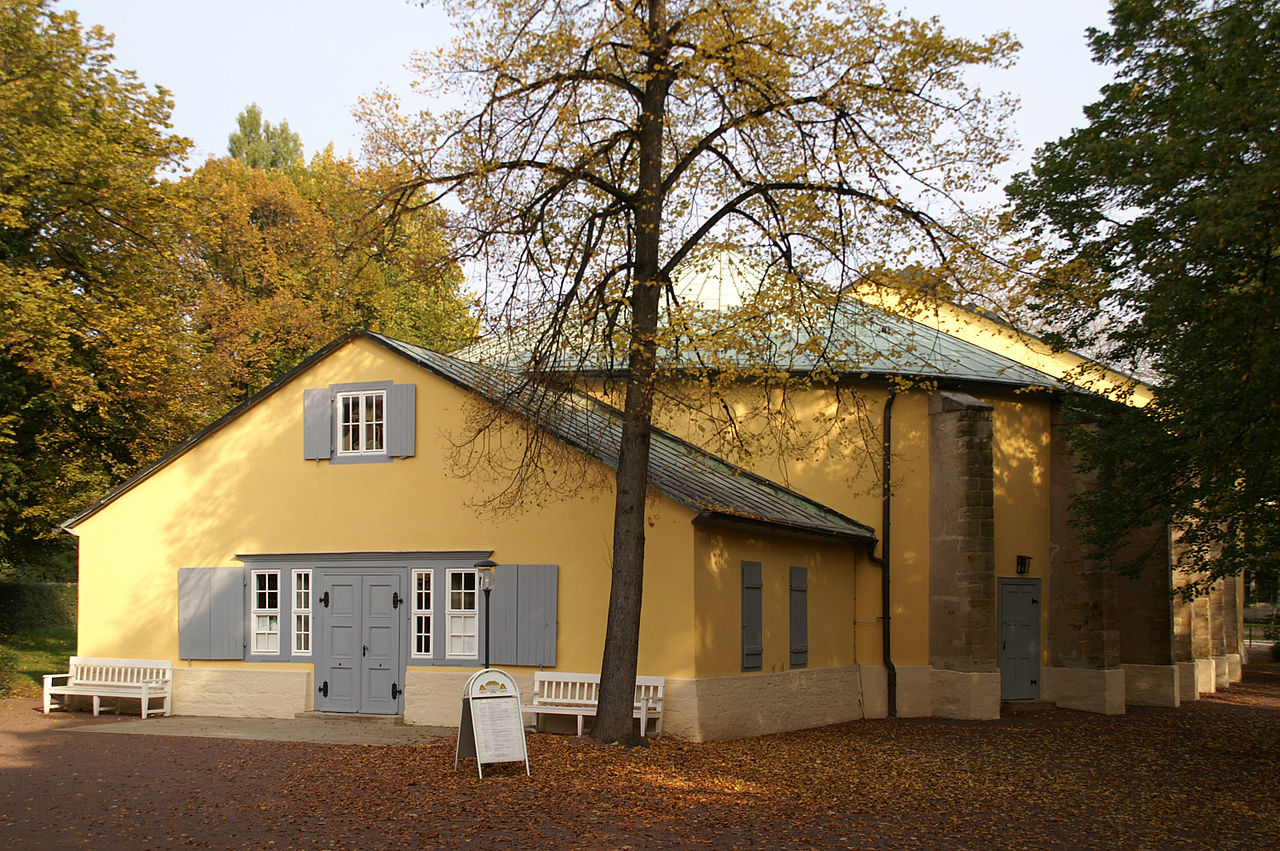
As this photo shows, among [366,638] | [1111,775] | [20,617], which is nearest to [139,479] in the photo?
[366,638]

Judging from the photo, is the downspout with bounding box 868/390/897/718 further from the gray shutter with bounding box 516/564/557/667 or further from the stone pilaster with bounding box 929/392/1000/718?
the gray shutter with bounding box 516/564/557/667

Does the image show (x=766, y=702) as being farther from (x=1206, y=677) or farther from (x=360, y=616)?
(x=1206, y=677)

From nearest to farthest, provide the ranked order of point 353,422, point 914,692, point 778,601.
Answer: point 778,601
point 353,422
point 914,692

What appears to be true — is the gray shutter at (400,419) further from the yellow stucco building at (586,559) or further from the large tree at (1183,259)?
the large tree at (1183,259)

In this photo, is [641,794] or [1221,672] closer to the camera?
[641,794]

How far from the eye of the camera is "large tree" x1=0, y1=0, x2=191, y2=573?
67.3ft

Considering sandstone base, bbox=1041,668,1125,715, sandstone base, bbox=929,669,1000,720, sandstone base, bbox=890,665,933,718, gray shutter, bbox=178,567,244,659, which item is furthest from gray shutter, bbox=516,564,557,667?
sandstone base, bbox=1041,668,1125,715

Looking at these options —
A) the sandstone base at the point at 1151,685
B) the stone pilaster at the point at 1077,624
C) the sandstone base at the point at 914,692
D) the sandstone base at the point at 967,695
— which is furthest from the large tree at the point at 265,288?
the sandstone base at the point at 1151,685

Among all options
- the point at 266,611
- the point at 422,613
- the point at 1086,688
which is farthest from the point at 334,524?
the point at 1086,688

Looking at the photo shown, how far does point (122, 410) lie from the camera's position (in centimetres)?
2330

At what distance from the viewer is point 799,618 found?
655 inches

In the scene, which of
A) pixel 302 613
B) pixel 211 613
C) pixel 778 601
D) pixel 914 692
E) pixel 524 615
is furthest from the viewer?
pixel 914 692

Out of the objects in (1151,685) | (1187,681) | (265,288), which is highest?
(265,288)

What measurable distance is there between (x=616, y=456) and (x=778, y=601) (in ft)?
11.0
